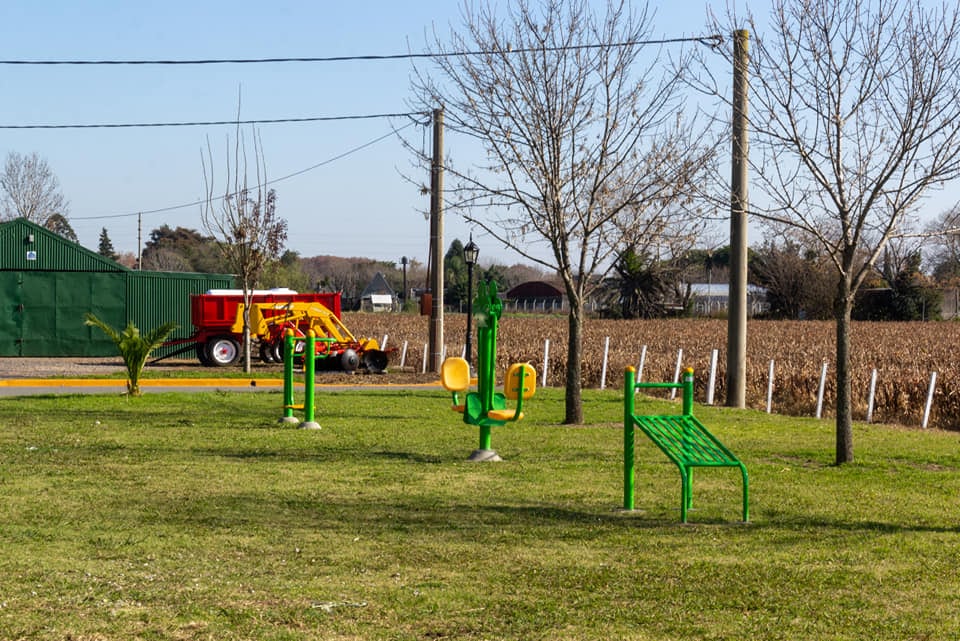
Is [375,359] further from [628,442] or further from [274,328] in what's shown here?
[628,442]

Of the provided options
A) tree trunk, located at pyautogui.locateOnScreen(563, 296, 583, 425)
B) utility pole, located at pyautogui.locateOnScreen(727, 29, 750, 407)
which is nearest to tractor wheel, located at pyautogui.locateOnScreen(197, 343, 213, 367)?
→ utility pole, located at pyautogui.locateOnScreen(727, 29, 750, 407)

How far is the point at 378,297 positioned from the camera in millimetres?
129000

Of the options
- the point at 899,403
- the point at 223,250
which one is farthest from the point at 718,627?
the point at 223,250

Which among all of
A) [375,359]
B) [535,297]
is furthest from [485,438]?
[535,297]

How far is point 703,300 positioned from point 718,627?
9069 centimetres

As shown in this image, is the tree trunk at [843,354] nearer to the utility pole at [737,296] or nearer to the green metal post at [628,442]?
the green metal post at [628,442]

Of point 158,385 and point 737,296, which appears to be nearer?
point 737,296

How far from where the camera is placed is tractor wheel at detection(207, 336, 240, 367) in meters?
30.2

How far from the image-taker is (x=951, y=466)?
502 inches

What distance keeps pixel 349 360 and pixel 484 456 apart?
15638mm

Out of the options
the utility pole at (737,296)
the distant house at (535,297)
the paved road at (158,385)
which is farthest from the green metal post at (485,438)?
the distant house at (535,297)

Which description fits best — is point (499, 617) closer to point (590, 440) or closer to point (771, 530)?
point (771, 530)

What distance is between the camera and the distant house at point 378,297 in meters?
124

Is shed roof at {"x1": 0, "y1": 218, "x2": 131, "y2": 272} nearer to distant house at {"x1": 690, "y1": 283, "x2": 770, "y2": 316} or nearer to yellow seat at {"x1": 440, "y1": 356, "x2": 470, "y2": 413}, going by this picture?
yellow seat at {"x1": 440, "y1": 356, "x2": 470, "y2": 413}
